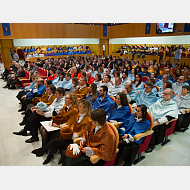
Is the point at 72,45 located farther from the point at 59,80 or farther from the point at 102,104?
the point at 102,104

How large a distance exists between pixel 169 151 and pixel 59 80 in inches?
173

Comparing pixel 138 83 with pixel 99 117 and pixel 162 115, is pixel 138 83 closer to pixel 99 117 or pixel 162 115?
pixel 162 115

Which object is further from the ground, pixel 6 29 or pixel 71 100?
pixel 6 29

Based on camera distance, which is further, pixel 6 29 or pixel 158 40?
pixel 158 40

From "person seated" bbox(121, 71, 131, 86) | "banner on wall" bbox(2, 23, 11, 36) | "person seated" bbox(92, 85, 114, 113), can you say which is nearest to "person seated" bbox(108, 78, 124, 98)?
"person seated" bbox(121, 71, 131, 86)

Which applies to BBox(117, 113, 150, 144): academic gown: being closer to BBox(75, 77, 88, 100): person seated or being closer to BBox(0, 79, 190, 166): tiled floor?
BBox(0, 79, 190, 166): tiled floor

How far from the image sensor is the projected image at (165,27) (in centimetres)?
1109

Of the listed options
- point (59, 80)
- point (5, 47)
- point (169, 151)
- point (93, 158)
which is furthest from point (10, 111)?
point (5, 47)

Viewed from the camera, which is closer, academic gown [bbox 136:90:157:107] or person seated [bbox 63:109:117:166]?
person seated [bbox 63:109:117:166]

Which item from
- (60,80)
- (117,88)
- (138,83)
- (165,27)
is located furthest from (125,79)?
(165,27)

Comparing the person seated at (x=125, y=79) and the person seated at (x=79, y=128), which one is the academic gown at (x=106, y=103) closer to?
the person seated at (x=79, y=128)

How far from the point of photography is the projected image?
1109 cm

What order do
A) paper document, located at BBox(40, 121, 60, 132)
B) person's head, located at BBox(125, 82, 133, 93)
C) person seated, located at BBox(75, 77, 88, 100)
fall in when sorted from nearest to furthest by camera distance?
paper document, located at BBox(40, 121, 60, 132), person's head, located at BBox(125, 82, 133, 93), person seated, located at BBox(75, 77, 88, 100)

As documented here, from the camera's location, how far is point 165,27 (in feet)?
37.3
